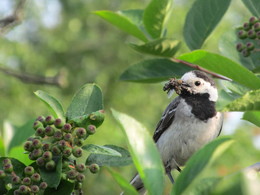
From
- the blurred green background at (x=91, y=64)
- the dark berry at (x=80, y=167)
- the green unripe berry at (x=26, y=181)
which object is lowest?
the blurred green background at (x=91, y=64)

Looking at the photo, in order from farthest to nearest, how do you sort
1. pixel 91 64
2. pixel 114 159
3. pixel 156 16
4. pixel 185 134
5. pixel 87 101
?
1. pixel 91 64
2. pixel 185 134
3. pixel 156 16
4. pixel 87 101
5. pixel 114 159

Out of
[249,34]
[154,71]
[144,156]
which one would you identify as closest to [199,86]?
[154,71]

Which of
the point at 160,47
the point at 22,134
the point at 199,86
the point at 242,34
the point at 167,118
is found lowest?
the point at 167,118

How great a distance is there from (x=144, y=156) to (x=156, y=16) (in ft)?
3.43

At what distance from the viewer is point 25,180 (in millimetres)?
1555

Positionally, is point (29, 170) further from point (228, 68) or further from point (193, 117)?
point (193, 117)

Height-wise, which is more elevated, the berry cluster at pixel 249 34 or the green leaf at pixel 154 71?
the berry cluster at pixel 249 34

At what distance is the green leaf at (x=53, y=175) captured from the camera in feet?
5.13

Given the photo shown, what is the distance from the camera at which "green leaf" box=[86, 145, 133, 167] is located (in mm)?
1674

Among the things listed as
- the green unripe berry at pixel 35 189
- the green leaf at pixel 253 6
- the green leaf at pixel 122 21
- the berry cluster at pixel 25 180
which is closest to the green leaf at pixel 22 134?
the green leaf at pixel 122 21

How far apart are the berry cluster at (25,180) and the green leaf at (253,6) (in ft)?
3.71

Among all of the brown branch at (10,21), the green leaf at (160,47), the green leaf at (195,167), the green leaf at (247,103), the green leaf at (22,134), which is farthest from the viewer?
the brown branch at (10,21)

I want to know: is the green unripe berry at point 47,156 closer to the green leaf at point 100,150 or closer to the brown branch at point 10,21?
the green leaf at point 100,150

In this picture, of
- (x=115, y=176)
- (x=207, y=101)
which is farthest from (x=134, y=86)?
(x=115, y=176)
